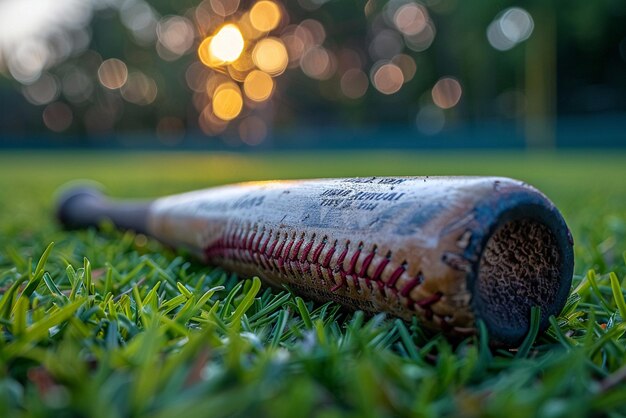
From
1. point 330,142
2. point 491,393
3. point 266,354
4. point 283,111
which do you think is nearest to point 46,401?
point 266,354

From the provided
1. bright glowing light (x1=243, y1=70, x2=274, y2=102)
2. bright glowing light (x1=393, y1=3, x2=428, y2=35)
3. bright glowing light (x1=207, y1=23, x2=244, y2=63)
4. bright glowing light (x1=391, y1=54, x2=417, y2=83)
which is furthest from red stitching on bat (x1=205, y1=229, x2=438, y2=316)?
bright glowing light (x1=243, y1=70, x2=274, y2=102)

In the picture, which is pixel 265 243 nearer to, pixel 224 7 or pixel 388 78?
pixel 388 78

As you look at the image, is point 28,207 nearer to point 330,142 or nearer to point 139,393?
point 139,393

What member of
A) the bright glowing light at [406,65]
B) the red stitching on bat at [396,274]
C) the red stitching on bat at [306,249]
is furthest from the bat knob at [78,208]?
the bright glowing light at [406,65]

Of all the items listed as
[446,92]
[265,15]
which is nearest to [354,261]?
[446,92]

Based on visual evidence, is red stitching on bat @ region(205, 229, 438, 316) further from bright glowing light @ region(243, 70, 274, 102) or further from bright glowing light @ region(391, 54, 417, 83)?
bright glowing light @ region(243, 70, 274, 102)
